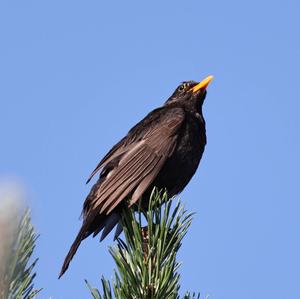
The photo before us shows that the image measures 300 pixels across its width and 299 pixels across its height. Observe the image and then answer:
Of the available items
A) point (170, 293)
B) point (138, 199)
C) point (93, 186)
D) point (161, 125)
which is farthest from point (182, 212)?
point (161, 125)

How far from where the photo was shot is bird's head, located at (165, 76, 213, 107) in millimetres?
6562

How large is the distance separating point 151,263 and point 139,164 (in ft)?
9.11

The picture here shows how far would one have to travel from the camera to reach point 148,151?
5.29 metres

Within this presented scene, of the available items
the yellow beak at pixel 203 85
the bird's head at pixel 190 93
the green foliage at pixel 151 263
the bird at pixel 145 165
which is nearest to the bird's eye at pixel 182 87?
the bird's head at pixel 190 93

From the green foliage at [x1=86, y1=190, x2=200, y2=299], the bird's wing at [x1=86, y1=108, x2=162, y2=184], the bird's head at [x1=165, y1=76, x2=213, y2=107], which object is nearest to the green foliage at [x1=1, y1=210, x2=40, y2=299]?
the green foliage at [x1=86, y1=190, x2=200, y2=299]

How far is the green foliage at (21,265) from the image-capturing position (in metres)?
1.07

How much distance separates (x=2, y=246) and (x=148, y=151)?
14.2 ft

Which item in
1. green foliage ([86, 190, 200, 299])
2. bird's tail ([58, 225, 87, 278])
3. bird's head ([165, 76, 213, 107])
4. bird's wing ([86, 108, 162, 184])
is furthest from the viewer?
bird's head ([165, 76, 213, 107])

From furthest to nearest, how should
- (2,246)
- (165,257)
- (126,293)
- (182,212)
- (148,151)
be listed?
1. (148,151)
2. (182,212)
3. (165,257)
4. (126,293)
5. (2,246)

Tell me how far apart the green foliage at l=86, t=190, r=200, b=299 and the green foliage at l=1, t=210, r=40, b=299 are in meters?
0.34

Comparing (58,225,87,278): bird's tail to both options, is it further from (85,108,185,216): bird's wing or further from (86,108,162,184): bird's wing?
(86,108,162,184): bird's wing

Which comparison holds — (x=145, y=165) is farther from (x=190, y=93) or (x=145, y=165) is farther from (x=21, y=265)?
(x=21, y=265)

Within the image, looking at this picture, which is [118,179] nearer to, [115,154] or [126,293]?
[115,154]

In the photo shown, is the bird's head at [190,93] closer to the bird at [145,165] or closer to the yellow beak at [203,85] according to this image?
the yellow beak at [203,85]
